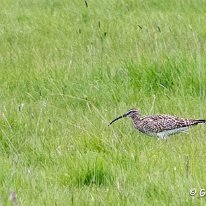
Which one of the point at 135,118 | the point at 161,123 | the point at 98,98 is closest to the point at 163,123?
the point at 161,123

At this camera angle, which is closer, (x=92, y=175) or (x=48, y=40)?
(x=92, y=175)

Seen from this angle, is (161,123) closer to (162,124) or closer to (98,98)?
(162,124)

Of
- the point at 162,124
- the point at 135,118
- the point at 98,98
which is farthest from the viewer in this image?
the point at 98,98

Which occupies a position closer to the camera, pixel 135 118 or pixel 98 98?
pixel 135 118

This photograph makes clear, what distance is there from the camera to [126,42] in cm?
998

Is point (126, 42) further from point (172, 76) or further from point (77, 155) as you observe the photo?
point (77, 155)

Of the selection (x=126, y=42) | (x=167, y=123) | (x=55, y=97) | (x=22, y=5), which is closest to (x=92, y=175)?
(x=167, y=123)

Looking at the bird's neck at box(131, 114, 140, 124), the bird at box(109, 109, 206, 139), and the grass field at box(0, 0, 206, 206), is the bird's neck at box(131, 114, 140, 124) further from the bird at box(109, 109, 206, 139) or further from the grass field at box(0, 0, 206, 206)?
the grass field at box(0, 0, 206, 206)

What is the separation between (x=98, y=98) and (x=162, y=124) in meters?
1.48

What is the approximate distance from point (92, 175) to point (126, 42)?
4.90 m

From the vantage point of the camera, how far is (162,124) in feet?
20.6

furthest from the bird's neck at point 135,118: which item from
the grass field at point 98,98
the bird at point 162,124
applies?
the grass field at point 98,98

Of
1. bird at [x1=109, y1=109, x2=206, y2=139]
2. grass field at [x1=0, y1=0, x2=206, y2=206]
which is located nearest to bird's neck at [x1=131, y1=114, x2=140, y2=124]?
bird at [x1=109, y1=109, x2=206, y2=139]

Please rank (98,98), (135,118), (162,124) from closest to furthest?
(162,124)
(135,118)
(98,98)
